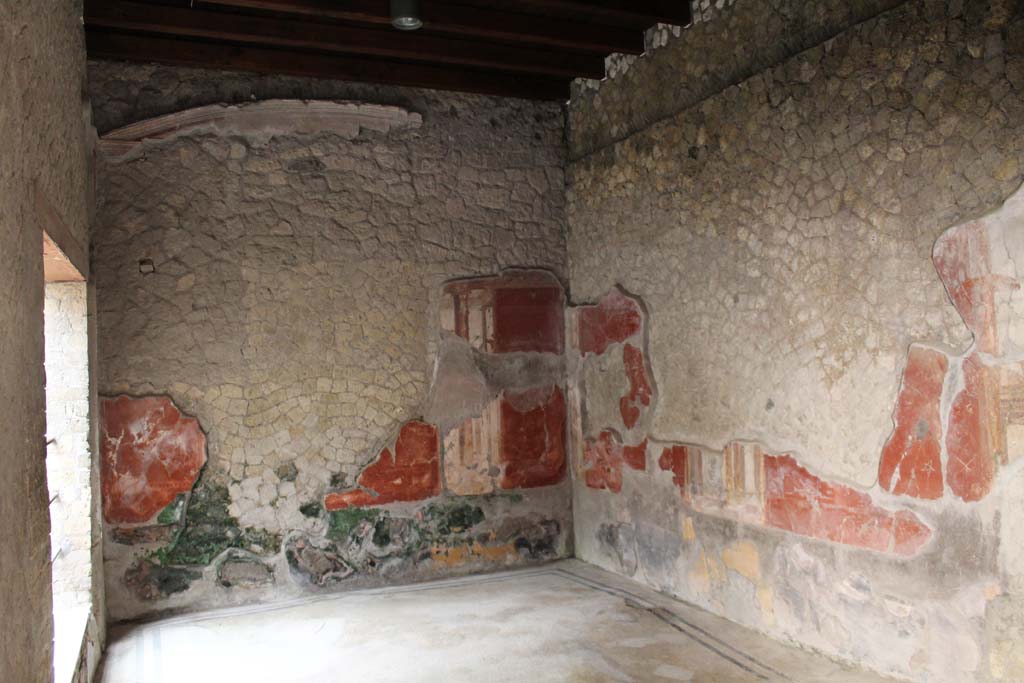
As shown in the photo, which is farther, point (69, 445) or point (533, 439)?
point (533, 439)

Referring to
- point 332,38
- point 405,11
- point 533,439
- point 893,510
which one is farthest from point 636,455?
point 332,38

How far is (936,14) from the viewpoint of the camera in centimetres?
229

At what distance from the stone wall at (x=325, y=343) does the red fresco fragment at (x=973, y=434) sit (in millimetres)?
2065

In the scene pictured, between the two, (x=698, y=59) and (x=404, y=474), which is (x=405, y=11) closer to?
(x=698, y=59)

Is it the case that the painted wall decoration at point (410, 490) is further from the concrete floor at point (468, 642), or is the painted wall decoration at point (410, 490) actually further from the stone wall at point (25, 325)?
the stone wall at point (25, 325)

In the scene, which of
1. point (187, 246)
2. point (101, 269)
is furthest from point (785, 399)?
point (101, 269)

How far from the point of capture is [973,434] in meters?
2.25

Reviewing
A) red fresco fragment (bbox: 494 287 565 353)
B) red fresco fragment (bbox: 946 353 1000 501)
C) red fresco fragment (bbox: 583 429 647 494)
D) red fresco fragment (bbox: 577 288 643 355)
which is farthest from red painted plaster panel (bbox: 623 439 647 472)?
red fresco fragment (bbox: 946 353 1000 501)

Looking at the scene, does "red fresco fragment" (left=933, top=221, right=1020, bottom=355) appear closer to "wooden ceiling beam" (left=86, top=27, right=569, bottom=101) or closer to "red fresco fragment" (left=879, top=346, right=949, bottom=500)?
"red fresco fragment" (left=879, top=346, right=949, bottom=500)

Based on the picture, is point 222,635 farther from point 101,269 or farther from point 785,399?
point 785,399

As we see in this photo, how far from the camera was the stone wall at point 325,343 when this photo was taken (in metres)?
3.42

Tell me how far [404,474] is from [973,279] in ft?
7.85

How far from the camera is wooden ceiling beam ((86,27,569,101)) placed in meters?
3.33

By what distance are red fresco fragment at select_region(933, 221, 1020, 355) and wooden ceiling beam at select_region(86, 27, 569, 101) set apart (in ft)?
7.18
